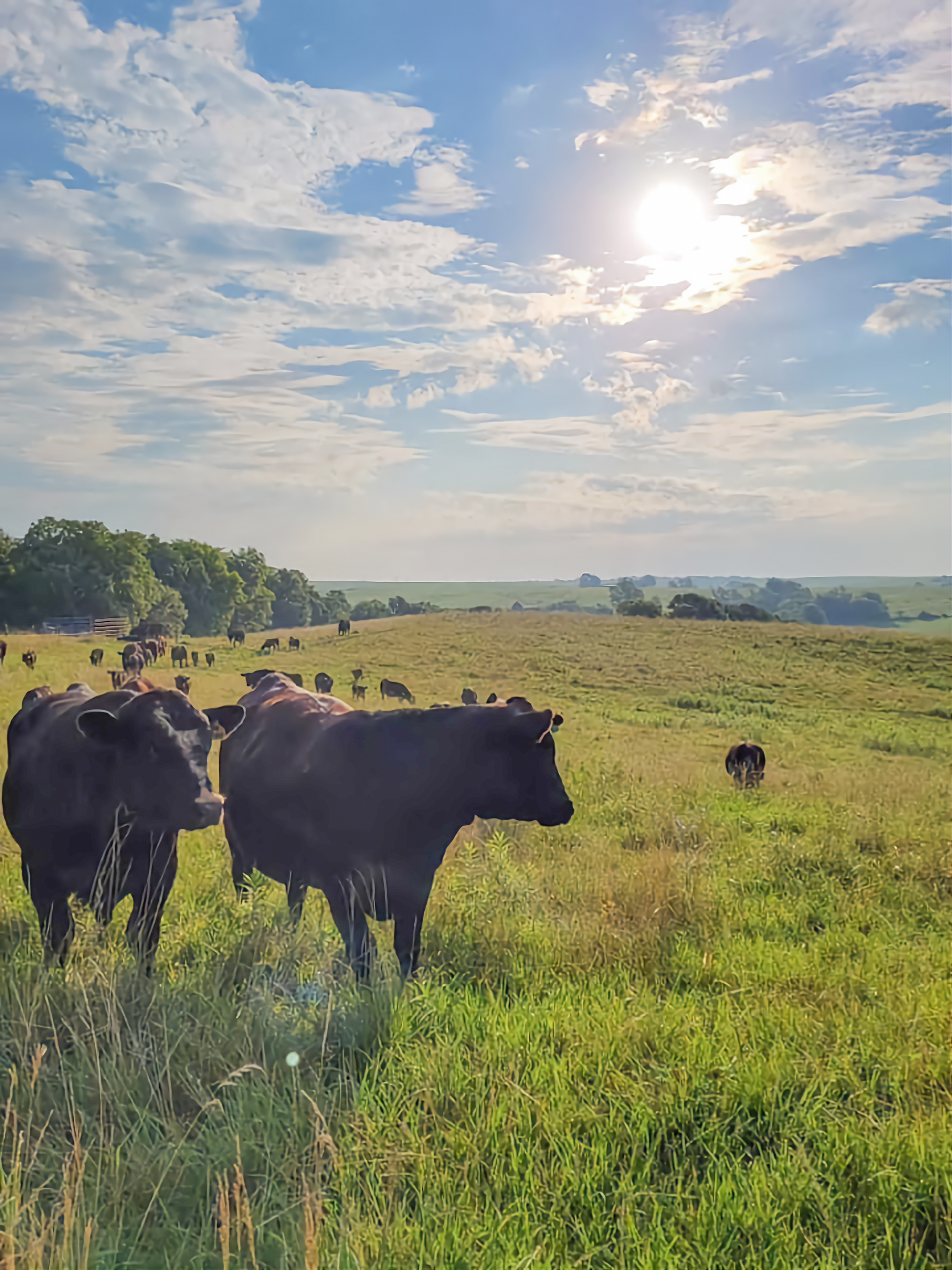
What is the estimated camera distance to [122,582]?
217 ft

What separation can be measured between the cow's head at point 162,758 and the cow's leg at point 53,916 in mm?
787

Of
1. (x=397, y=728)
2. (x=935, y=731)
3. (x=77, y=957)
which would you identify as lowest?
(x=935, y=731)

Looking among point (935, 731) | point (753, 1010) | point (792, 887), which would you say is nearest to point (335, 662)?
point (935, 731)

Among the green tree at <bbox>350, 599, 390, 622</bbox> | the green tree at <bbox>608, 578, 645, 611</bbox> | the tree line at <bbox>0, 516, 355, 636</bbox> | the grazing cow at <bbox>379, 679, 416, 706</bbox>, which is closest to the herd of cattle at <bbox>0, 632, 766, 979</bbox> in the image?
the grazing cow at <bbox>379, 679, 416, 706</bbox>

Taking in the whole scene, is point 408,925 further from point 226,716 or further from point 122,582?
point 122,582

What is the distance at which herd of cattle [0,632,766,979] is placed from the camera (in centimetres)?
449

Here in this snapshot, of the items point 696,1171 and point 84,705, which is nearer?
point 696,1171

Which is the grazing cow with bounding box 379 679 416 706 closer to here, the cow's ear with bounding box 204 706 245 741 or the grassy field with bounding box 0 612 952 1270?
the grassy field with bounding box 0 612 952 1270

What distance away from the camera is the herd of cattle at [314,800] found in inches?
177

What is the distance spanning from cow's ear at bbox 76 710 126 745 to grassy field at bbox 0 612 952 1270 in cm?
113

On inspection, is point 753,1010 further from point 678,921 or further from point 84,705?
point 84,705

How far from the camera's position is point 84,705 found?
16.1 feet

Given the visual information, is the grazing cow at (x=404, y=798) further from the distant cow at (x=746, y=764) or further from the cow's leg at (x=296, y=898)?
the distant cow at (x=746, y=764)

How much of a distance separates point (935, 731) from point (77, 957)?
30.5m
